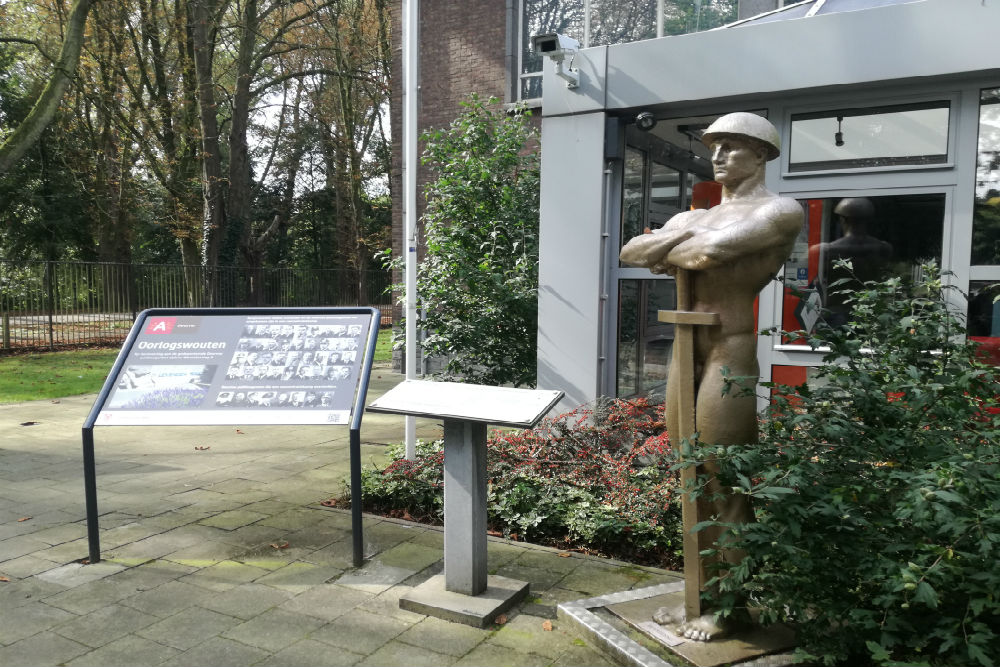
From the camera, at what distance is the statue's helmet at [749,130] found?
3.32 metres

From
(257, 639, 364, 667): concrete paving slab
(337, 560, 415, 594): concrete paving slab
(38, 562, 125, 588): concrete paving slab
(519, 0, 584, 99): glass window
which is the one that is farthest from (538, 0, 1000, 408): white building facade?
(519, 0, 584, 99): glass window

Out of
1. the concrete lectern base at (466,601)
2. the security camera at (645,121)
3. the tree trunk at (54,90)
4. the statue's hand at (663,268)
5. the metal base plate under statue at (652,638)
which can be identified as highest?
the tree trunk at (54,90)

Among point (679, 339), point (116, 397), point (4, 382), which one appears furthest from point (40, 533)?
point (4, 382)

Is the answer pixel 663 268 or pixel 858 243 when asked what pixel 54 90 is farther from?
pixel 663 268

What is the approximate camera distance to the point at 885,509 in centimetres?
313

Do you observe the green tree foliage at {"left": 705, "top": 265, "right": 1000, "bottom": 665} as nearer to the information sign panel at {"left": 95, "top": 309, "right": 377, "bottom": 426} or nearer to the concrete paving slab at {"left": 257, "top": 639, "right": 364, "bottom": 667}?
the concrete paving slab at {"left": 257, "top": 639, "right": 364, "bottom": 667}

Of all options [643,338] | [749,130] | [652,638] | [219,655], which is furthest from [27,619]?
[643,338]

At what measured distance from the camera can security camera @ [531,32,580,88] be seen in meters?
6.63

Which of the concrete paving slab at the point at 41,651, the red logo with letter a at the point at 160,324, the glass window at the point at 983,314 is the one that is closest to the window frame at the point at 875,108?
the glass window at the point at 983,314

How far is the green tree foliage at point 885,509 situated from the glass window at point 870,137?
110 inches

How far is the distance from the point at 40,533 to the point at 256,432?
3.99 m

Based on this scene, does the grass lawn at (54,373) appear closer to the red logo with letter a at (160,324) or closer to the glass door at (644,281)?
the glass door at (644,281)

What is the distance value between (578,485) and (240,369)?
97.7 inches

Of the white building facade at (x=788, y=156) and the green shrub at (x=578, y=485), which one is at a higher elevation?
the white building facade at (x=788, y=156)
